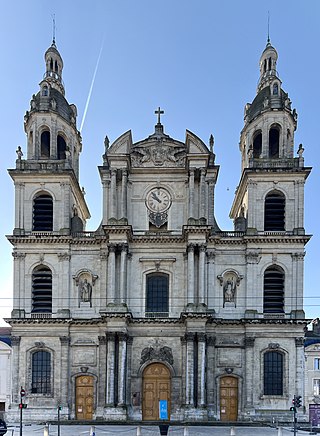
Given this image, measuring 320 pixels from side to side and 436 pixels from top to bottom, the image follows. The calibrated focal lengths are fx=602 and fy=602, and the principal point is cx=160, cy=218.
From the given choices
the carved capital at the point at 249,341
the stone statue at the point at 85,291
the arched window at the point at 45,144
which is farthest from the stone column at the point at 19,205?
the carved capital at the point at 249,341

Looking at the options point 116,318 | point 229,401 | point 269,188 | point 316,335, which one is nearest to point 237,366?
point 229,401

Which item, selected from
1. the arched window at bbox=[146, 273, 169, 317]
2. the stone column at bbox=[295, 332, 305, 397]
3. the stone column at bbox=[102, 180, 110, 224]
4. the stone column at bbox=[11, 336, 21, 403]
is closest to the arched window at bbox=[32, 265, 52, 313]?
the stone column at bbox=[11, 336, 21, 403]

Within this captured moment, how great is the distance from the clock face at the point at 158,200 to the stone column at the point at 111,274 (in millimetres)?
3952

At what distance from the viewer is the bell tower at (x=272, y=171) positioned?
39281 mm

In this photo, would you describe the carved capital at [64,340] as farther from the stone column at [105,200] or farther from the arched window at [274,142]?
the arched window at [274,142]

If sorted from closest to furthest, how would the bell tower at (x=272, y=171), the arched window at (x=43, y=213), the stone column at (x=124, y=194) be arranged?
the stone column at (x=124, y=194), the bell tower at (x=272, y=171), the arched window at (x=43, y=213)

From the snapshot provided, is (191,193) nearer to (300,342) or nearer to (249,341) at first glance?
(249,341)

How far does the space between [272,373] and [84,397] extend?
11969mm

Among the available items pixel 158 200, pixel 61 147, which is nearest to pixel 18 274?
pixel 61 147

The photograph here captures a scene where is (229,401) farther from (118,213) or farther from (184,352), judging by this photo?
(118,213)

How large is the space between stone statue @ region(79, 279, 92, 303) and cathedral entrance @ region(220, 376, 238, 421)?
10040 millimetres

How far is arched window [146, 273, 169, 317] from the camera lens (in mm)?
38938

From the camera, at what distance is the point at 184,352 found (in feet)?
123

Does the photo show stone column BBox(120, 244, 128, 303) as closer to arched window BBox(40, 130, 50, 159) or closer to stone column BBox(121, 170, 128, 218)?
stone column BBox(121, 170, 128, 218)
